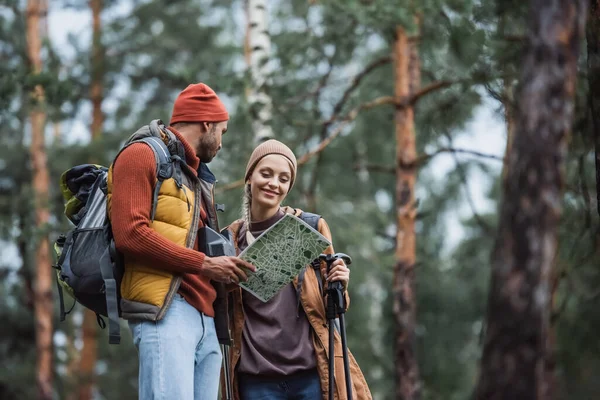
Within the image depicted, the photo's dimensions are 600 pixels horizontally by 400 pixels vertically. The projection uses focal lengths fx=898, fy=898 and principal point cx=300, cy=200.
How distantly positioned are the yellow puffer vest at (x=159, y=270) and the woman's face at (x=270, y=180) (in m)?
0.46

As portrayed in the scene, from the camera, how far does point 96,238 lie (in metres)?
3.67

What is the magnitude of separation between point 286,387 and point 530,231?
1.62 meters

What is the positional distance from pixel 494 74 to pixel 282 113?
2943mm

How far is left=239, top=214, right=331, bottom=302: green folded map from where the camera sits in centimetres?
379

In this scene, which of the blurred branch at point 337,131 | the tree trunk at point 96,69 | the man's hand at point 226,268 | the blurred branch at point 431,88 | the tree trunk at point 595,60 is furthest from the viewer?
the tree trunk at point 96,69

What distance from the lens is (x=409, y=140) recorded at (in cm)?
884

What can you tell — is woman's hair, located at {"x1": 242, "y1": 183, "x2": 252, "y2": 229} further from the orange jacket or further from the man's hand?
the man's hand

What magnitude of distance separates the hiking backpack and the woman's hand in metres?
0.87

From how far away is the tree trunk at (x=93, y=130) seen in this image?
15180mm

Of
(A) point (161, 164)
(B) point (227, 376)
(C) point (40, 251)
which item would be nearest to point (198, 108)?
(A) point (161, 164)

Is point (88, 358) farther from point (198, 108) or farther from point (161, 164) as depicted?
point (161, 164)

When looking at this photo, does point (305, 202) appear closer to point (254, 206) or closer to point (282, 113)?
point (282, 113)

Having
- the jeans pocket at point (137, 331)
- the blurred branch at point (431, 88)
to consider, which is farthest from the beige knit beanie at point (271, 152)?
the blurred branch at point (431, 88)

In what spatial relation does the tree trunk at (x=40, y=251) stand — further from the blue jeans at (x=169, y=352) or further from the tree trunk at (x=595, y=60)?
the blue jeans at (x=169, y=352)
